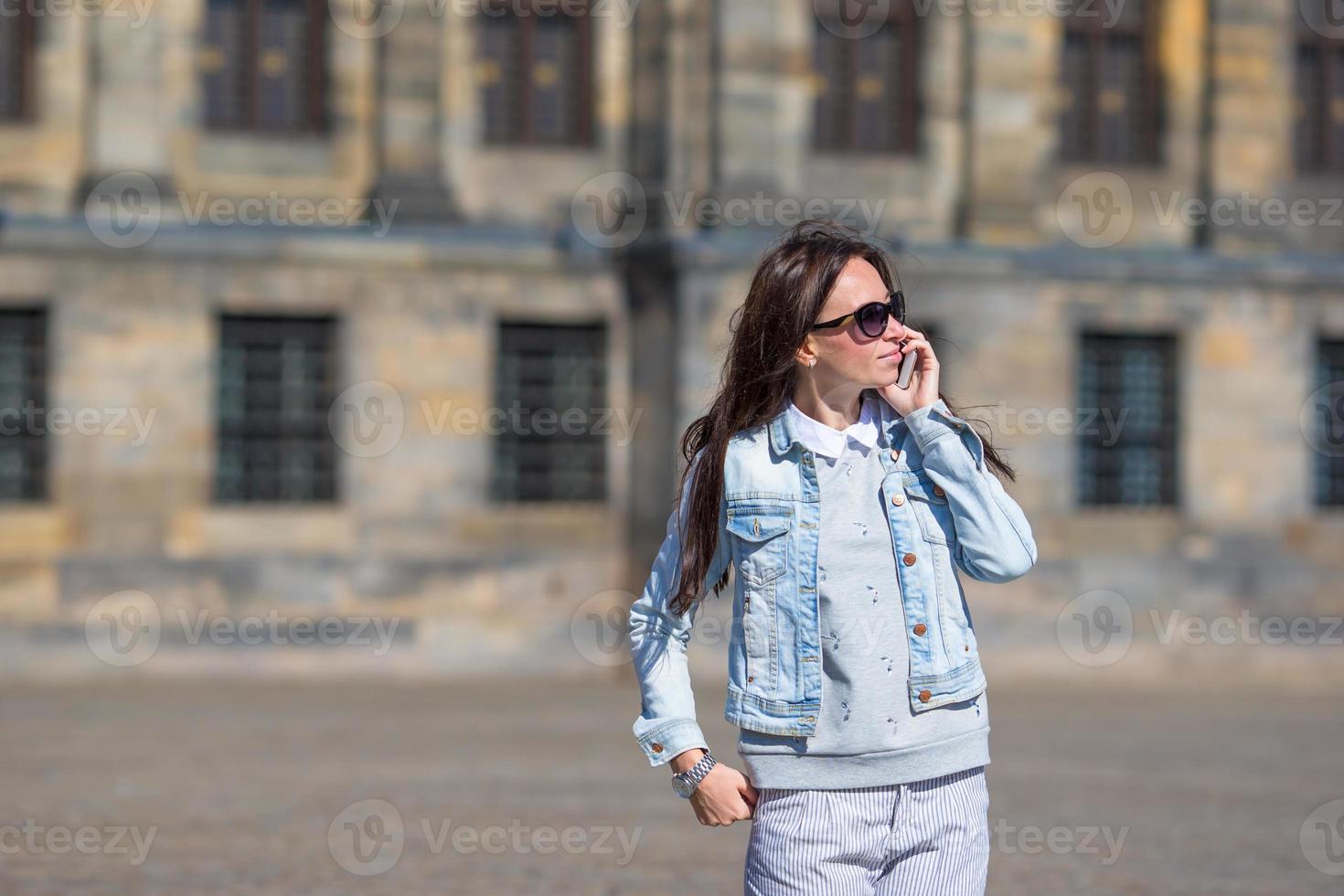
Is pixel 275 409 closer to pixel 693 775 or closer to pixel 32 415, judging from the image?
pixel 32 415

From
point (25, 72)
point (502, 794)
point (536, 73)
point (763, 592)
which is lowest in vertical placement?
point (502, 794)

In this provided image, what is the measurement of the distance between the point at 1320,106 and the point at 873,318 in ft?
69.4

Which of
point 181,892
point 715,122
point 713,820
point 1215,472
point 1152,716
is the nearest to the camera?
point 713,820

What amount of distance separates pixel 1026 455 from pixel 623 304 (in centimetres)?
445

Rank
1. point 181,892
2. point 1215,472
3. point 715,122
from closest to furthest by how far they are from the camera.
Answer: point 181,892 < point 715,122 < point 1215,472

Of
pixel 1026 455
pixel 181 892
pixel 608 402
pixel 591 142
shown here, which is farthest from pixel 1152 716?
pixel 181 892

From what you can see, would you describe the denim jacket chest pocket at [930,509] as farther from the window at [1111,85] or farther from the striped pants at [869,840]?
the window at [1111,85]

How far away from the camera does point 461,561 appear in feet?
68.8

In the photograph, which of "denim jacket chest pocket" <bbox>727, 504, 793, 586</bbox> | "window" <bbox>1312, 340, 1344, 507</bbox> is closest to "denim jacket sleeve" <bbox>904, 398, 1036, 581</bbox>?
"denim jacket chest pocket" <bbox>727, 504, 793, 586</bbox>

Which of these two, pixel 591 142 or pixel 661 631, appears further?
pixel 591 142

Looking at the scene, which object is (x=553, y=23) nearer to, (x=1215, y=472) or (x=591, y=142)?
(x=591, y=142)

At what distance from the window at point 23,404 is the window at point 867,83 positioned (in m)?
8.16

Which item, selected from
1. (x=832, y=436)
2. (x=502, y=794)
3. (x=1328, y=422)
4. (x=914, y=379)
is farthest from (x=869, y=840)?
(x=1328, y=422)

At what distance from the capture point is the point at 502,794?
12.0 m
